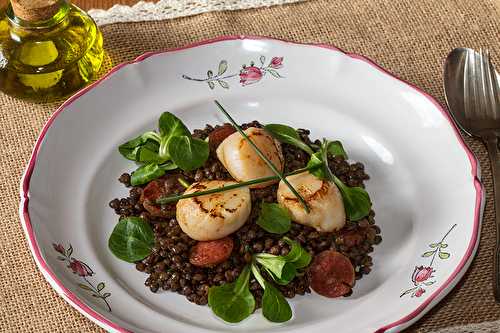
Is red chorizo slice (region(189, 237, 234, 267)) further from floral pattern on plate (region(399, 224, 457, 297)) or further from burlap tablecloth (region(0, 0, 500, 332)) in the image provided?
burlap tablecloth (region(0, 0, 500, 332))

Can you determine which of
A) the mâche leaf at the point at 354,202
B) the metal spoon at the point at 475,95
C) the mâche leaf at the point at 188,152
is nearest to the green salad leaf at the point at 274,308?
the mâche leaf at the point at 354,202

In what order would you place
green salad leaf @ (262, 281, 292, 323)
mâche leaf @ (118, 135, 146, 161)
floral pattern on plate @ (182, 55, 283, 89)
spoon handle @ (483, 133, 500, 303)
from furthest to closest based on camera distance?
1. floral pattern on plate @ (182, 55, 283, 89)
2. mâche leaf @ (118, 135, 146, 161)
3. spoon handle @ (483, 133, 500, 303)
4. green salad leaf @ (262, 281, 292, 323)

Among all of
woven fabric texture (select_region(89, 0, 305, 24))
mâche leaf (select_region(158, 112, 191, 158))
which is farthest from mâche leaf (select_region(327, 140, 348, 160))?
woven fabric texture (select_region(89, 0, 305, 24))

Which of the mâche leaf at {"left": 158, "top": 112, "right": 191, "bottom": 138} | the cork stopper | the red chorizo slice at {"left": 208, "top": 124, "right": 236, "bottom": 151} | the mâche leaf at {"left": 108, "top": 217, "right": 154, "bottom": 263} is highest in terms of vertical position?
the cork stopper

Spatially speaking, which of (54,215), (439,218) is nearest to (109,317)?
(54,215)

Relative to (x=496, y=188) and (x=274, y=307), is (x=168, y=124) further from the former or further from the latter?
(x=496, y=188)

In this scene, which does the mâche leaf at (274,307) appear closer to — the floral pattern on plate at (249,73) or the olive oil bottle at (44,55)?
the floral pattern on plate at (249,73)
